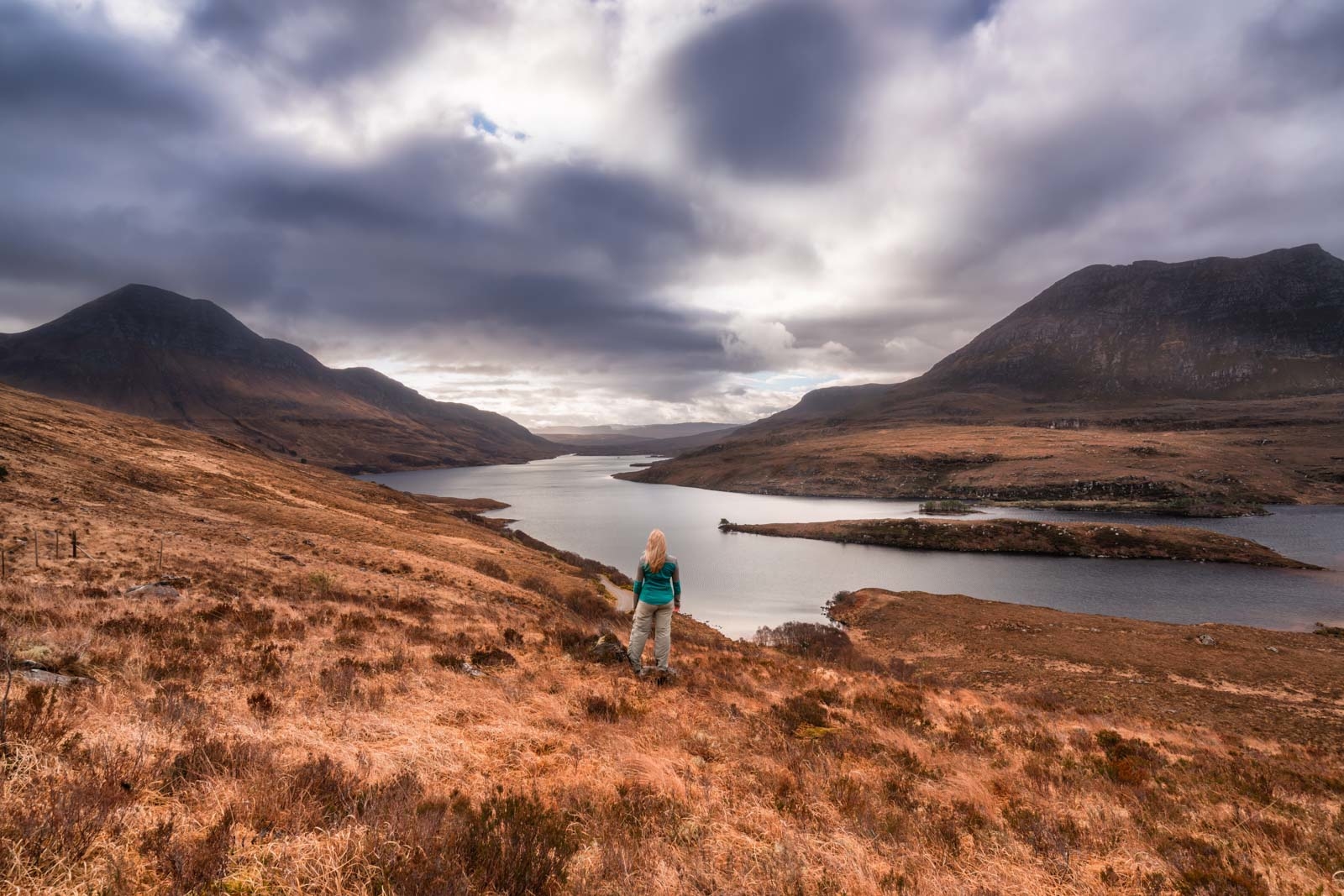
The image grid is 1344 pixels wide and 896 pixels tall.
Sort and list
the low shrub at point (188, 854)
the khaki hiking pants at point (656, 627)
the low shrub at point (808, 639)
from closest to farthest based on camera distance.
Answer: the low shrub at point (188, 854) → the khaki hiking pants at point (656, 627) → the low shrub at point (808, 639)

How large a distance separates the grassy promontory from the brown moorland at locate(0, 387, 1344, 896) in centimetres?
4798

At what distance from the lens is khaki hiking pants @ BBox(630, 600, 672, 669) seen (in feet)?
36.4

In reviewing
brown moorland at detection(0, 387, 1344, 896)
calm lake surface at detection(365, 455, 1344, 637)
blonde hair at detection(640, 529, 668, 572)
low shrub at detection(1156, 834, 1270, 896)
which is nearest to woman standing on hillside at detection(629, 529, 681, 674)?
blonde hair at detection(640, 529, 668, 572)

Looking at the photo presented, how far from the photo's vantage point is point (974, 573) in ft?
179

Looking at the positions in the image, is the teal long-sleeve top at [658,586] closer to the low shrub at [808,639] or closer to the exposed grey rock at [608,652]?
the exposed grey rock at [608,652]

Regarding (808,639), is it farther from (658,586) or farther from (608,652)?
(658,586)

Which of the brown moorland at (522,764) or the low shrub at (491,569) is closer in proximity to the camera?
the brown moorland at (522,764)

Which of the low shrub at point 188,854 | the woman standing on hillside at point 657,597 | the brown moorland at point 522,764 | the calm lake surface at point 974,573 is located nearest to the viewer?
the low shrub at point 188,854

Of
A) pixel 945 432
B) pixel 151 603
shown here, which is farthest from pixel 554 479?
pixel 151 603

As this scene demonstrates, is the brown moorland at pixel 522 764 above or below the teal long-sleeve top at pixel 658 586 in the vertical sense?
below

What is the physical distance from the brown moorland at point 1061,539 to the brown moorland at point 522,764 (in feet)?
157

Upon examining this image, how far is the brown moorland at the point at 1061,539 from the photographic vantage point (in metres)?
56.4

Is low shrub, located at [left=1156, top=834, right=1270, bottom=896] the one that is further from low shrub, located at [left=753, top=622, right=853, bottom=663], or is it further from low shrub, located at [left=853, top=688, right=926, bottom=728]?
low shrub, located at [left=753, top=622, right=853, bottom=663]

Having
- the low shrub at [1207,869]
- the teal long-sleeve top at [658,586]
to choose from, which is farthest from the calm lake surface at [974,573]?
the low shrub at [1207,869]
